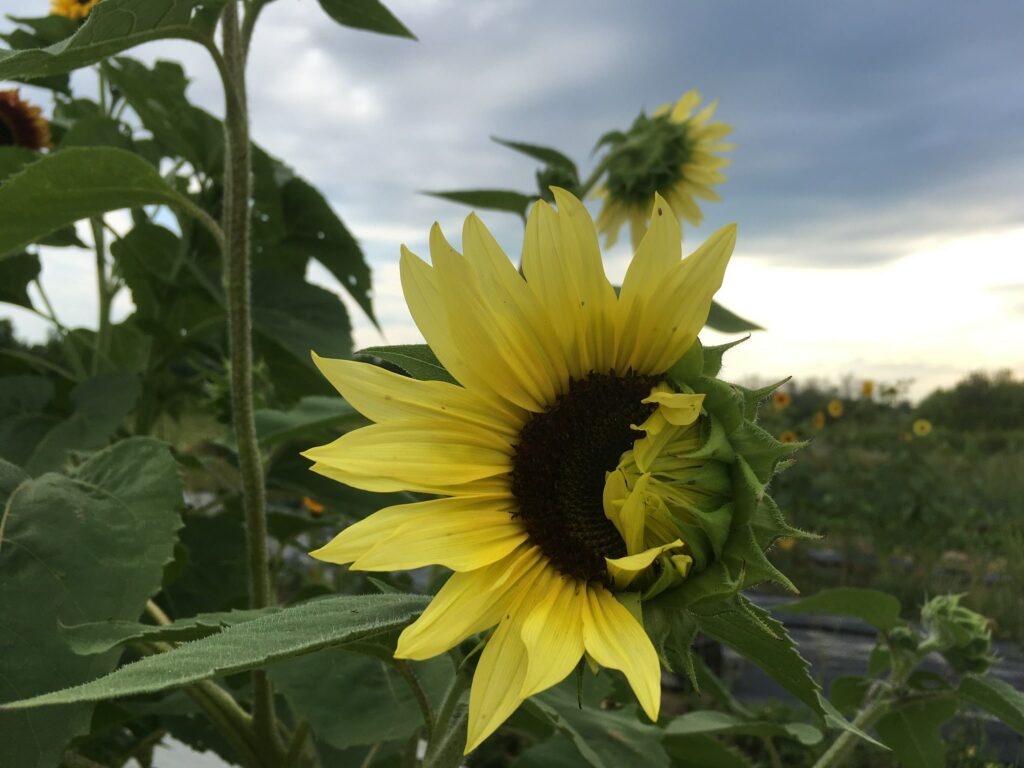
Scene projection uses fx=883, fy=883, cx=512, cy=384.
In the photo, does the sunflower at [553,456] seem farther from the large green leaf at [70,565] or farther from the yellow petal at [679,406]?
the large green leaf at [70,565]

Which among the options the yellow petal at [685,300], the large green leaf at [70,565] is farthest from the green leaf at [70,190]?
the yellow petal at [685,300]

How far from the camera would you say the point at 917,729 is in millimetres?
767

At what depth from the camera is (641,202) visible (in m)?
1.39

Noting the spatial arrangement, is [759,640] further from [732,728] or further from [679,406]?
[732,728]

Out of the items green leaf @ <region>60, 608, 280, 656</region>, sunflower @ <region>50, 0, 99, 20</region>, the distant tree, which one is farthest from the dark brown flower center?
the distant tree

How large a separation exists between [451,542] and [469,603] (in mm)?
33

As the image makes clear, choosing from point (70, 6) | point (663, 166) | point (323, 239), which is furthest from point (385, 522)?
point (70, 6)

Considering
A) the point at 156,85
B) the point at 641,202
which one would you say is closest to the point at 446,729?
the point at 156,85

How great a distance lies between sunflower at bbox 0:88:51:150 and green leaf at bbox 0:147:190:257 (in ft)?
2.33

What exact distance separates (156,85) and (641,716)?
A: 0.91 meters

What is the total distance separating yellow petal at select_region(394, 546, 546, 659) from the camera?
0.36 m

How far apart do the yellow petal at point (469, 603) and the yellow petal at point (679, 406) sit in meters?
0.10

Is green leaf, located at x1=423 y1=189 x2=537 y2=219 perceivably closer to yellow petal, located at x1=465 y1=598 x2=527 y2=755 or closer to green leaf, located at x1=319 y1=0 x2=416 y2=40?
green leaf, located at x1=319 y1=0 x2=416 y2=40

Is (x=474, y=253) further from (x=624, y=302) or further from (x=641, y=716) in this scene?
(x=641, y=716)
